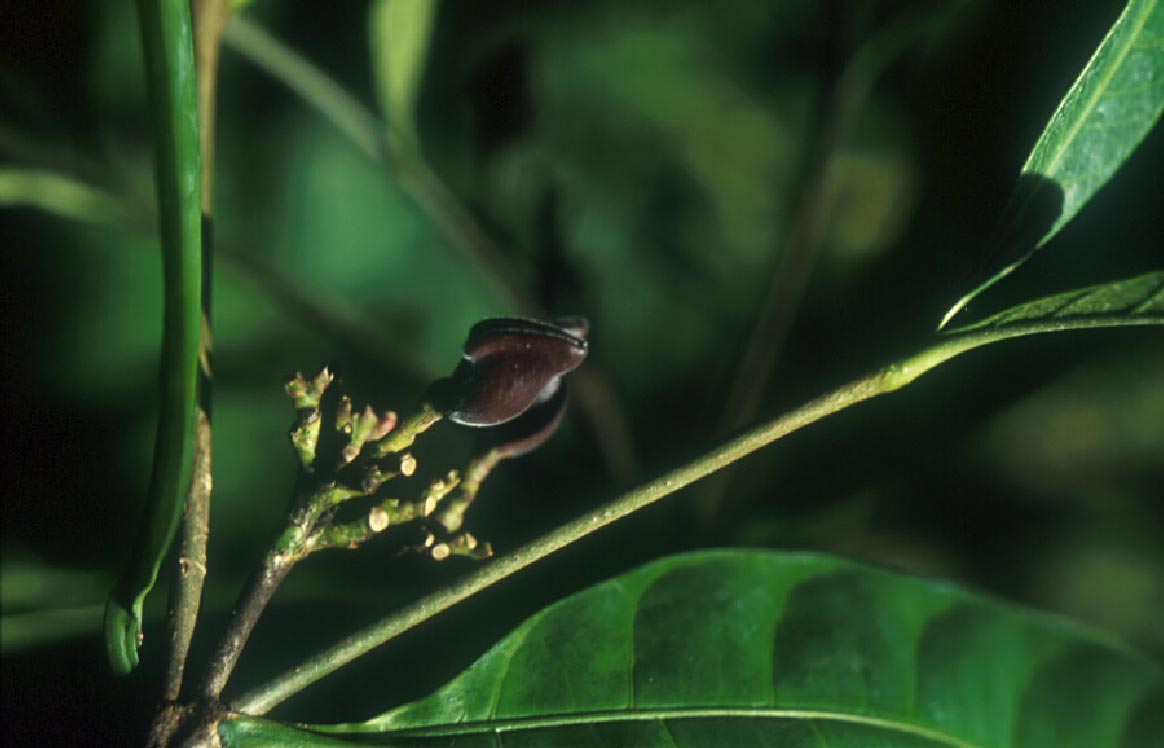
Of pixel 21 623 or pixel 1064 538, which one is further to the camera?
pixel 1064 538

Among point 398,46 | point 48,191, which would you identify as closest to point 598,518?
point 398,46

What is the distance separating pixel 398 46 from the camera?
3.73 feet

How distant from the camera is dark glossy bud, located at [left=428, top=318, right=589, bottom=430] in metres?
0.67

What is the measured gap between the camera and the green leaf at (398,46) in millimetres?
1115

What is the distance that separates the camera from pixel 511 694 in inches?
30.5

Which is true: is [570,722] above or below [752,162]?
below

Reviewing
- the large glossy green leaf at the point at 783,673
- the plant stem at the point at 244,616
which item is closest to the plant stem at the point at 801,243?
the large glossy green leaf at the point at 783,673

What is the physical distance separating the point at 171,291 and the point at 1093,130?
0.66 meters

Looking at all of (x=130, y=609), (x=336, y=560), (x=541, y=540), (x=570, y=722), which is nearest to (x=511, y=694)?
(x=570, y=722)

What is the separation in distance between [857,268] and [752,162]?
272 millimetres

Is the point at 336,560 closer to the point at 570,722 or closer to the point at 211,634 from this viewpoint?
the point at 211,634

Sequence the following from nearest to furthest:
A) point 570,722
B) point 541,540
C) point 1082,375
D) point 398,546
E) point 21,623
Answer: point 541,540
point 570,722
point 21,623
point 398,546
point 1082,375

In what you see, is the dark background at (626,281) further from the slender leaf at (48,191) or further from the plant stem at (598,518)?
the plant stem at (598,518)

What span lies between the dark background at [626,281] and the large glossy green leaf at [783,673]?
0.50 m
